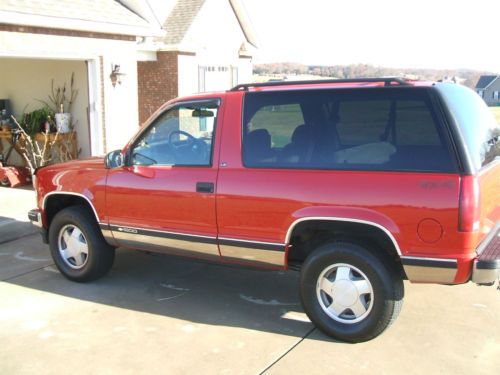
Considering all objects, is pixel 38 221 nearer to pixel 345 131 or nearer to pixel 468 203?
pixel 345 131

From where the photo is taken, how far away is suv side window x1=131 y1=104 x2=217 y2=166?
4.64 m

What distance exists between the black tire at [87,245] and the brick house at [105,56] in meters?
4.55

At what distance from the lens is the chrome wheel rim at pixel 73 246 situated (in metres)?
5.40

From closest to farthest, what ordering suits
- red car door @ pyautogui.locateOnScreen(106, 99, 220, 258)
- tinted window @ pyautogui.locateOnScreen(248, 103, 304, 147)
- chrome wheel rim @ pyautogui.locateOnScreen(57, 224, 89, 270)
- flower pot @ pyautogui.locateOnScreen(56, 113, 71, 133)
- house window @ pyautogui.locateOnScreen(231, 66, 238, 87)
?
tinted window @ pyautogui.locateOnScreen(248, 103, 304, 147) < red car door @ pyautogui.locateOnScreen(106, 99, 220, 258) < chrome wheel rim @ pyautogui.locateOnScreen(57, 224, 89, 270) < flower pot @ pyautogui.locateOnScreen(56, 113, 71, 133) < house window @ pyautogui.locateOnScreen(231, 66, 238, 87)

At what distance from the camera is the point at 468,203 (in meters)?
3.50

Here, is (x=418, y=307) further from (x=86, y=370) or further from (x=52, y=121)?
(x=52, y=121)

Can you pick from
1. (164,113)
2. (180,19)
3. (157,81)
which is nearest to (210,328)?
(164,113)

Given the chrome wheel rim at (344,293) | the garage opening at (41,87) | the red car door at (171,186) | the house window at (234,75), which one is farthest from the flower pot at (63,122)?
the house window at (234,75)

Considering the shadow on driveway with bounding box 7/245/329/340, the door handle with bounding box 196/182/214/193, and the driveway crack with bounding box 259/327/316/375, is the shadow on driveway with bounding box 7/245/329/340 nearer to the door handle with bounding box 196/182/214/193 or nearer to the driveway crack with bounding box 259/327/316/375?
the driveway crack with bounding box 259/327/316/375

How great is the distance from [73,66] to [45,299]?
23.5 feet

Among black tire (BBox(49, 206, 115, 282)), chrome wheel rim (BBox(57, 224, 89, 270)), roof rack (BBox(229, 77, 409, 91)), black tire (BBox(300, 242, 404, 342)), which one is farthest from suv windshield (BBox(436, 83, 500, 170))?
chrome wheel rim (BBox(57, 224, 89, 270))

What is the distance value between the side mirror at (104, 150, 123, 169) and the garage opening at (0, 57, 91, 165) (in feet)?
20.6

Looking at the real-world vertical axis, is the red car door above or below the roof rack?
below

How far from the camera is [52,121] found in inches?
436
